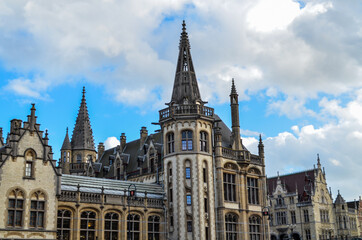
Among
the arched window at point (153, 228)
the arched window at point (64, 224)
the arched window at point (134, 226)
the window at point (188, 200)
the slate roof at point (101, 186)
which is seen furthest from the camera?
the window at point (188, 200)

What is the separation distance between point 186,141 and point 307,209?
150ft

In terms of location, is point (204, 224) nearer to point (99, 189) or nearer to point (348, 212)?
point (99, 189)

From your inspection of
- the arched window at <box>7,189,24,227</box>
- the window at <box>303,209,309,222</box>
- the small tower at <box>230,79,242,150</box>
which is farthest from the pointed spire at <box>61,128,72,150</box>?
the window at <box>303,209,309,222</box>

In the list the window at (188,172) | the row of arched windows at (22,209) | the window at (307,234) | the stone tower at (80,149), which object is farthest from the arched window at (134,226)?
the window at (307,234)

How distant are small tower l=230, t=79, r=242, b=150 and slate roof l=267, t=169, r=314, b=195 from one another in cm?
3773

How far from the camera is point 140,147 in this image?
6838 centimetres

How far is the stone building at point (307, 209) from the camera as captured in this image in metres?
87.8

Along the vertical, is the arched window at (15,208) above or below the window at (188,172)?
below

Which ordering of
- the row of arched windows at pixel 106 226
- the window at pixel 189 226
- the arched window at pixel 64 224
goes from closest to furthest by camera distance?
the arched window at pixel 64 224 → the row of arched windows at pixel 106 226 → the window at pixel 189 226

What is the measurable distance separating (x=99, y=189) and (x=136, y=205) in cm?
450

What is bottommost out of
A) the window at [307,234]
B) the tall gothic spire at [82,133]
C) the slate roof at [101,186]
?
the window at [307,234]

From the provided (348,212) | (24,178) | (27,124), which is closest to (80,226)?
(24,178)

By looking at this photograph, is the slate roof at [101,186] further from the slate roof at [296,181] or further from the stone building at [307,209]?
the slate roof at [296,181]

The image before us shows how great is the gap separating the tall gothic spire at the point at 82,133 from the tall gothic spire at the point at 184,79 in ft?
87.4
